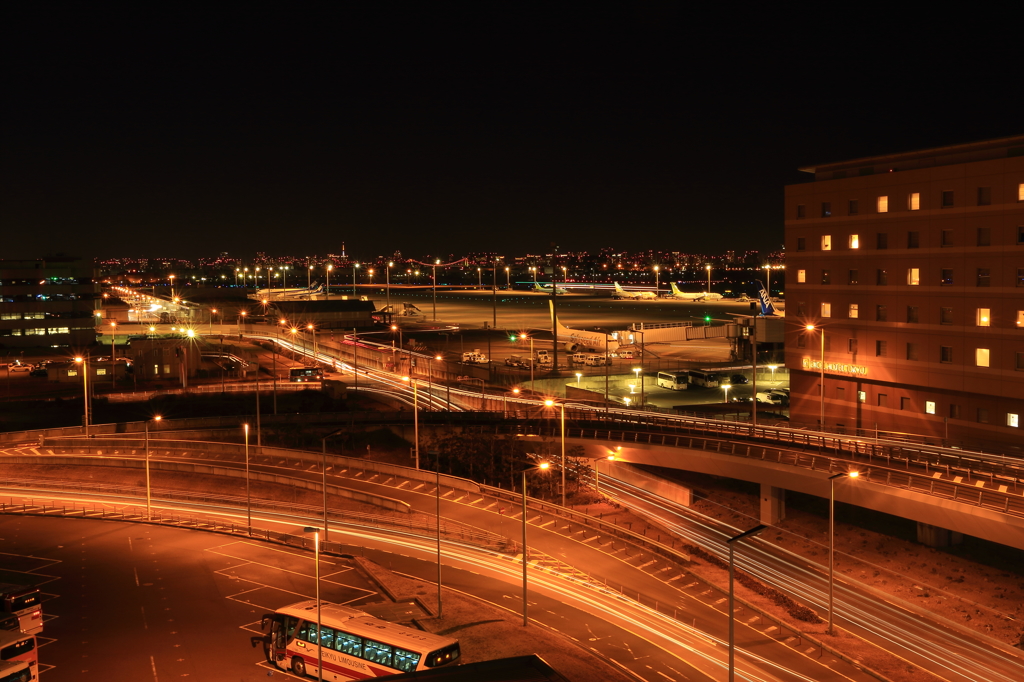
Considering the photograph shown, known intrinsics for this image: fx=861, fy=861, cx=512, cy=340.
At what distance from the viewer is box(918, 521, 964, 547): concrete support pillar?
117ft

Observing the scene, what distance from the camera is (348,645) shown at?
22.3 m

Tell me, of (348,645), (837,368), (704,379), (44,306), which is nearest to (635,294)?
(44,306)

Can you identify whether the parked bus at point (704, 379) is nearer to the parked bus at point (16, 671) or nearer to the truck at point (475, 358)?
the truck at point (475, 358)

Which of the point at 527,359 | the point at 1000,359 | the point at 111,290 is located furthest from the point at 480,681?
the point at 111,290

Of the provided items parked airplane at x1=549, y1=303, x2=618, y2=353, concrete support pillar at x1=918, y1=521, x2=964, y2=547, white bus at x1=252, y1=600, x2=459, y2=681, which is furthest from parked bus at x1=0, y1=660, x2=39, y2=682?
parked airplane at x1=549, y1=303, x2=618, y2=353

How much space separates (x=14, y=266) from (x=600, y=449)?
88.3 metres

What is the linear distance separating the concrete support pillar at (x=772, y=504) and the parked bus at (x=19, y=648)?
1169 inches

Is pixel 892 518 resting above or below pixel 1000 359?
below

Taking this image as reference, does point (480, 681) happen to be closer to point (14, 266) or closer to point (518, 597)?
point (518, 597)

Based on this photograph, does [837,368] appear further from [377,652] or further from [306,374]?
[306,374]

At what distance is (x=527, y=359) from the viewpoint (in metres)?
74.5

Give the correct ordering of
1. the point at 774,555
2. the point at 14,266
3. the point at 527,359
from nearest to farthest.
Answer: the point at 774,555
the point at 527,359
the point at 14,266

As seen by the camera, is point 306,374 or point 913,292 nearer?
point 913,292

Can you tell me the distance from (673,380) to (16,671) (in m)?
50.8
